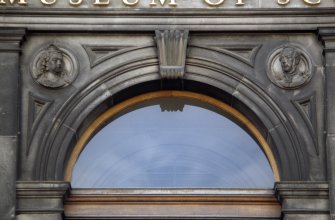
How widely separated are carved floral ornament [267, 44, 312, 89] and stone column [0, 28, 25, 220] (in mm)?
4286

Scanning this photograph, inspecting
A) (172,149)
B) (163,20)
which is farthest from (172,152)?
(163,20)

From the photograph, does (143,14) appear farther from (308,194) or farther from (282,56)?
(308,194)

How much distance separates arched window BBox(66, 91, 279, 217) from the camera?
72.3 feet

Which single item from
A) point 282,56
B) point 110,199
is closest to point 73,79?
point 110,199

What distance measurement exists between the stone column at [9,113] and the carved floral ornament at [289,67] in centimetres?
429

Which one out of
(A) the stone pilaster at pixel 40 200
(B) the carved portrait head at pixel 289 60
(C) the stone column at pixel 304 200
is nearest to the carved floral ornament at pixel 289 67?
(B) the carved portrait head at pixel 289 60

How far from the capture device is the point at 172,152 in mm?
22312

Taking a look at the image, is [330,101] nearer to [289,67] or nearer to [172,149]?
[289,67]

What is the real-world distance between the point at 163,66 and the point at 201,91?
0.87 m

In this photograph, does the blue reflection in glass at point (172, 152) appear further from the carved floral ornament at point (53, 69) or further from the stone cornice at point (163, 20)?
the stone cornice at point (163, 20)

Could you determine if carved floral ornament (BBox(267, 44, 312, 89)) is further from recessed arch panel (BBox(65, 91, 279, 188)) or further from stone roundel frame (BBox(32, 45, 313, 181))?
recessed arch panel (BBox(65, 91, 279, 188))

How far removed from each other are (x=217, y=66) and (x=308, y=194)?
272 cm

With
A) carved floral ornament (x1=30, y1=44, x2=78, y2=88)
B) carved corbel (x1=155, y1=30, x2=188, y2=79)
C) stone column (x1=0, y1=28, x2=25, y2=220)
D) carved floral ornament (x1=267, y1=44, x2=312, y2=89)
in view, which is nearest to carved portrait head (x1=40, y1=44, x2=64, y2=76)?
carved floral ornament (x1=30, y1=44, x2=78, y2=88)

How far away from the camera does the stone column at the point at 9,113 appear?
21.1 m
